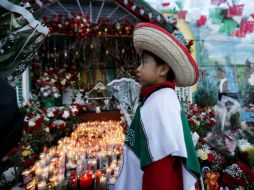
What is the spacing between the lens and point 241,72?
20031 millimetres

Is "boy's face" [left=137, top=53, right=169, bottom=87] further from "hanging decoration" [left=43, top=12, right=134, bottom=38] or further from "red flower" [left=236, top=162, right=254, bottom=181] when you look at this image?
"hanging decoration" [left=43, top=12, right=134, bottom=38]

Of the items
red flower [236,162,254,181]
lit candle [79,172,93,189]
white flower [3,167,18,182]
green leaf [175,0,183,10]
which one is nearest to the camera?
red flower [236,162,254,181]

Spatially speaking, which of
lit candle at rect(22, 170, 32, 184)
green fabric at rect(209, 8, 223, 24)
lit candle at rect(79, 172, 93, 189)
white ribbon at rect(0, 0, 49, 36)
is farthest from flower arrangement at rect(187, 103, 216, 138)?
green fabric at rect(209, 8, 223, 24)

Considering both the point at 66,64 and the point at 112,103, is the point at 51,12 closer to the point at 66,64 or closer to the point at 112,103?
the point at 66,64

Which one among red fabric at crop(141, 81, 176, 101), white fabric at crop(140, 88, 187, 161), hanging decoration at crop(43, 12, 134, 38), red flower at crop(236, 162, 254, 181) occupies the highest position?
hanging decoration at crop(43, 12, 134, 38)

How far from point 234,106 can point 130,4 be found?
7233mm

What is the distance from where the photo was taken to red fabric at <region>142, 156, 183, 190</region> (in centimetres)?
138

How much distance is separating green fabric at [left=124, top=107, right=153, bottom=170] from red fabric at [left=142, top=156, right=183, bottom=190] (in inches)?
1.9

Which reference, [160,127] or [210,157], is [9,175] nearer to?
[160,127]

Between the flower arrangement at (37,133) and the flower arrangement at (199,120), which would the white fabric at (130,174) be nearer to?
the flower arrangement at (37,133)

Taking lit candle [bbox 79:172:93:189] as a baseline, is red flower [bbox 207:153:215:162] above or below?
above

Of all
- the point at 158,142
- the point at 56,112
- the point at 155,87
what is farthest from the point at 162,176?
the point at 56,112

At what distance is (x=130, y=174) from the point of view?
64.9 inches

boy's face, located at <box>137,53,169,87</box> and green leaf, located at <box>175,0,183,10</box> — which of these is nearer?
boy's face, located at <box>137,53,169,87</box>
